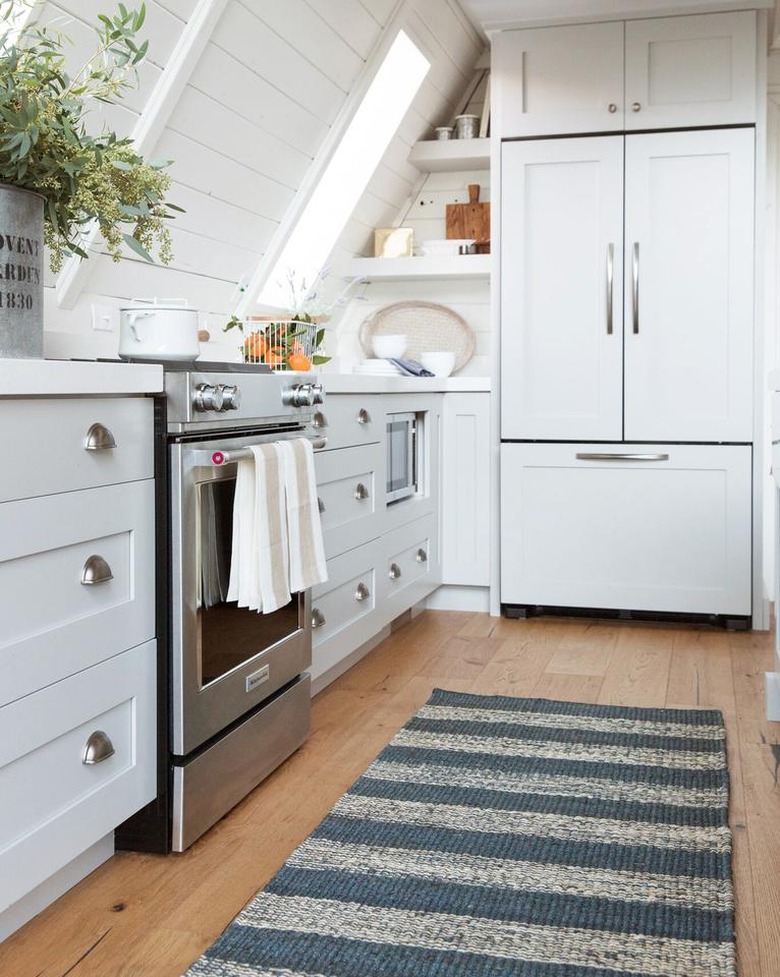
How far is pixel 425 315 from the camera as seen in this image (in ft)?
15.5

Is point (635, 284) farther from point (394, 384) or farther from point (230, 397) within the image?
point (230, 397)

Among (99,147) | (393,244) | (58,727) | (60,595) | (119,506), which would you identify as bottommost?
(58,727)

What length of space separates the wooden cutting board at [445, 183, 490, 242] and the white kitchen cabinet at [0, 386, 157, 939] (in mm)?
2917

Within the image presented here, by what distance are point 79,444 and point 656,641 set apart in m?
2.58

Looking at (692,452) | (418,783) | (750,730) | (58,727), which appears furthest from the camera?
(692,452)

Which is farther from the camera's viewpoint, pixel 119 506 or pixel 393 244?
pixel 393 244

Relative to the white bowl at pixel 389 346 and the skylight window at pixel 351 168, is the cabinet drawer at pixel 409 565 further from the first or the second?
the skylight window at pixel 351 168

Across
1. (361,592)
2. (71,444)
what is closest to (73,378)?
(71,444)

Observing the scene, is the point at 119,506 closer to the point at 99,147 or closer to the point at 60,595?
the point at 60,595

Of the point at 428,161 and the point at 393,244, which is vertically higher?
the point at 428,161

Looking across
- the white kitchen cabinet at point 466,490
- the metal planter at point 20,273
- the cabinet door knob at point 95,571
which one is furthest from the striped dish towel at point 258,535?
the white kitchen cabinet at point 466,490

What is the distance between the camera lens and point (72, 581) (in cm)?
173

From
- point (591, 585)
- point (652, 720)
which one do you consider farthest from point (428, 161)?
point (652, 720)

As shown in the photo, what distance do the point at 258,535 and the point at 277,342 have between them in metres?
1.27
